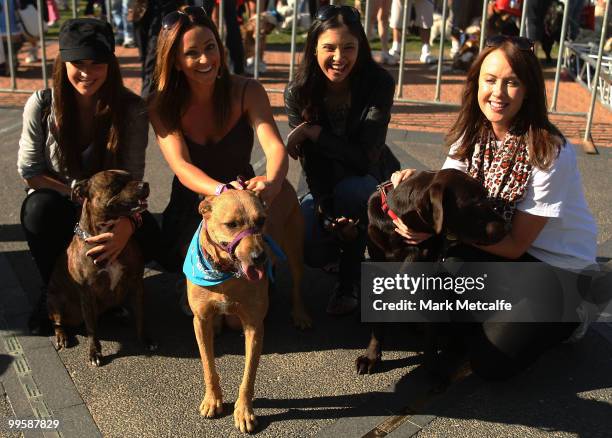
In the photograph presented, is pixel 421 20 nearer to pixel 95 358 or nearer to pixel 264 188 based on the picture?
pixel 264 188

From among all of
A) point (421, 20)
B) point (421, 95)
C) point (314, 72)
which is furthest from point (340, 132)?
point (421, 20)

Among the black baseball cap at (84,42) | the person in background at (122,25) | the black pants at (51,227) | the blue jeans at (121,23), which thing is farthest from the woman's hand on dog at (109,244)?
the blue jeans at (121,23)

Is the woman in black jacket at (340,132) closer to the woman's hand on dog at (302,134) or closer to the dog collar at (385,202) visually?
the woman's hand on dog at (302,134)

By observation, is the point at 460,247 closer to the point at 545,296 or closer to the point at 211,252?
the point at 545,296

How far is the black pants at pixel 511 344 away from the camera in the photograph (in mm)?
3584

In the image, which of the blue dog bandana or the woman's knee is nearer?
the blue dog bandana

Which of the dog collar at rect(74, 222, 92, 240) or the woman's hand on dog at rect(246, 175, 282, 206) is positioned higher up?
the woman's hand on dog at rect(246, 175, 282, 206)

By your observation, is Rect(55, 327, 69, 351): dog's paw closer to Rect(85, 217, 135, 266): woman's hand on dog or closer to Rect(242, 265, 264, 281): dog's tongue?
Rect(85, 217, 135, 266): woman's hand on dog

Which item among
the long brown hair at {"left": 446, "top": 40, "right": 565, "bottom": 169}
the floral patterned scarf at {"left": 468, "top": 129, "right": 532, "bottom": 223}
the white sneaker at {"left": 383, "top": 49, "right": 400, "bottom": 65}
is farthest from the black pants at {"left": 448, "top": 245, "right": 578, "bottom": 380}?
the white sneaker at {"left": 383, "top": 49, "right": 400, "bottom": 65}

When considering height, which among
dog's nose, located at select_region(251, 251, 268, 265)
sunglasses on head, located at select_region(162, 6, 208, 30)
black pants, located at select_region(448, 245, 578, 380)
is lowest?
black pants, located at select_region(448, 245, 578, 380)

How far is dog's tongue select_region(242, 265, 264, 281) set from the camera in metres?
2.94

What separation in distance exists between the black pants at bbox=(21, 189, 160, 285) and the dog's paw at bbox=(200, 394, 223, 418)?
111 centimetres

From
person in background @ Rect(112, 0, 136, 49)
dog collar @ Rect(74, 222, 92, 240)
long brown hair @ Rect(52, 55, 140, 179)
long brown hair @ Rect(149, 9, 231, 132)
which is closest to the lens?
dog collar @ Rect(74, 222, 92, 240)

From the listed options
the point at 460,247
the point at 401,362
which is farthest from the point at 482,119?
the point at 401,362
